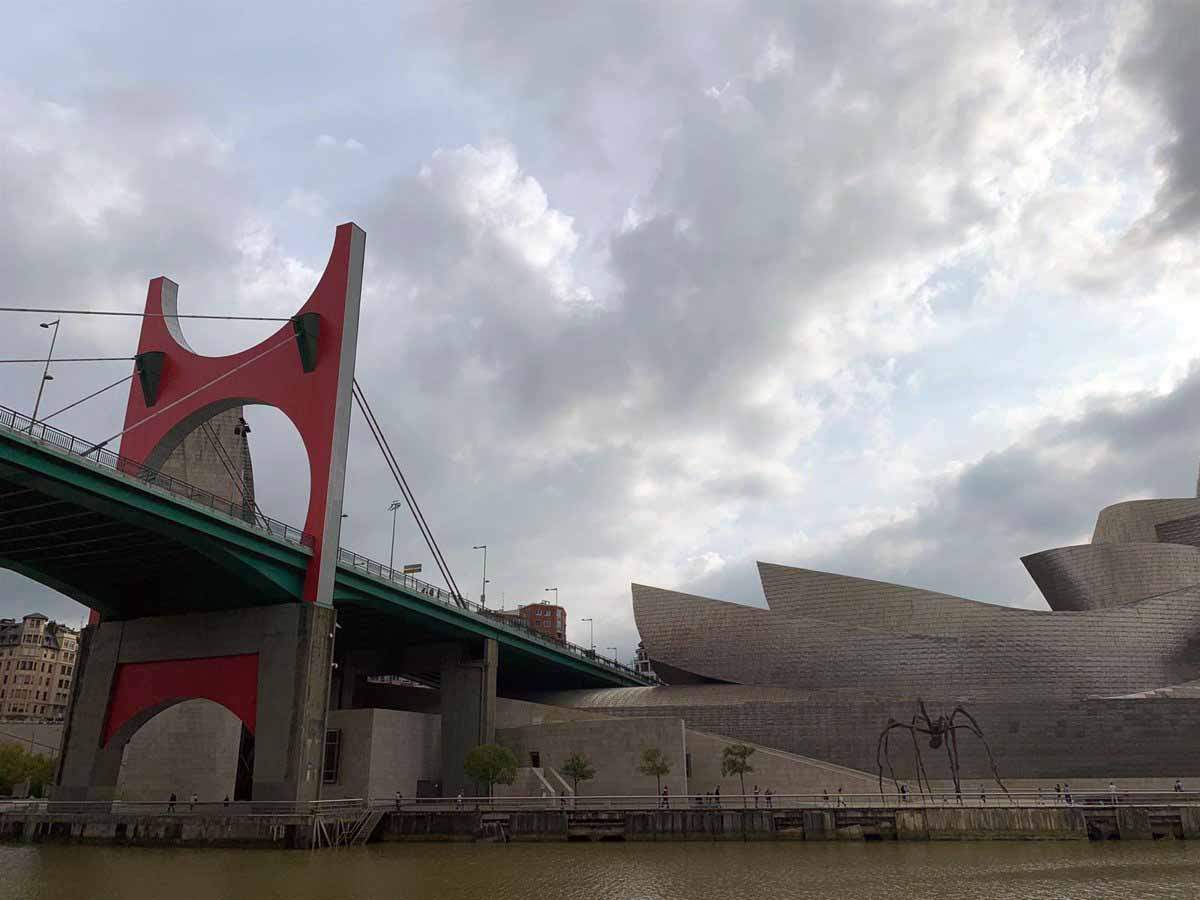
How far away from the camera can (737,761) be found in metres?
40.7

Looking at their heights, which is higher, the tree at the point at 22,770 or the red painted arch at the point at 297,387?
the red painted arch at the point at 297,387

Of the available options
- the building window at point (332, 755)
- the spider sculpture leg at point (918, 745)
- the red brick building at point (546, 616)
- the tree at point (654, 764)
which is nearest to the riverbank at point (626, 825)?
the building window at point (332, 755)

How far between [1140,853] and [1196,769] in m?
22.9

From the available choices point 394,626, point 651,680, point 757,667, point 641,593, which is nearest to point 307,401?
point 394,626

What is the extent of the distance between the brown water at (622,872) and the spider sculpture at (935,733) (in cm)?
1879

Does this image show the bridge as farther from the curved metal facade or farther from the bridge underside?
the curved metal facade

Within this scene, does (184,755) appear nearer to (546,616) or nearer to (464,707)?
(464,707)

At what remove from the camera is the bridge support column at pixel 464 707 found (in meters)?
47.2

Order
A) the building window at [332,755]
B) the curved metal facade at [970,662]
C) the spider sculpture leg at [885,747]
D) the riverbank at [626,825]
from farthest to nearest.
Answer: the spider sculpture leg at [885,747] → the curved metal facade at [970,662] → the building window at [332,755] → the riverbank at [626,825]

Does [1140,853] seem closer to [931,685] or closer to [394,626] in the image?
[931,685]

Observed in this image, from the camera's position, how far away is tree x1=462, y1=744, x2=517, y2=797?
4016 cm

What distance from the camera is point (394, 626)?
49.1 metres

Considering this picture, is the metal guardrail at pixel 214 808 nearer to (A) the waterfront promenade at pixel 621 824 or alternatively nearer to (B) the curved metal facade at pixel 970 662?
(A) the waterfront promenade at pixel 621 824

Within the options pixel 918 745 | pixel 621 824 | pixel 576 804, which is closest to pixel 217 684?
pixel 576 804
